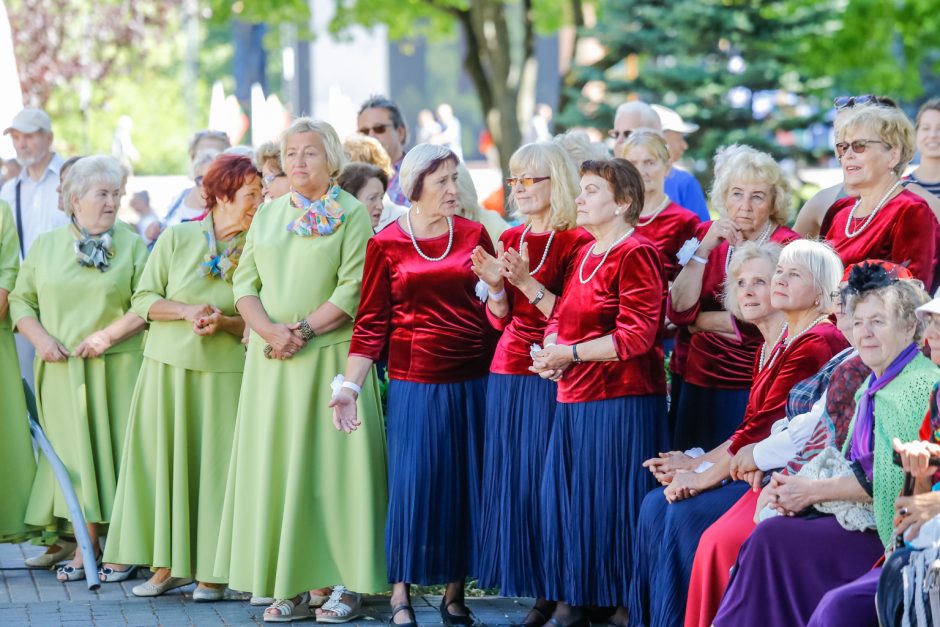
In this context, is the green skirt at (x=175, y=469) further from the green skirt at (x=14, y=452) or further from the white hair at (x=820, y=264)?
the white hair at (x=820, y=264)

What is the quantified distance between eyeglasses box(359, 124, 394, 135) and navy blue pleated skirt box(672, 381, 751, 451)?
10.7 feet

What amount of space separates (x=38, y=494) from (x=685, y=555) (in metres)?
4.23

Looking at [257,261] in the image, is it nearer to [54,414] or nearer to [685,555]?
[54,414]

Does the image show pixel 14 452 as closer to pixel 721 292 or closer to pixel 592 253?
pixel 592 253

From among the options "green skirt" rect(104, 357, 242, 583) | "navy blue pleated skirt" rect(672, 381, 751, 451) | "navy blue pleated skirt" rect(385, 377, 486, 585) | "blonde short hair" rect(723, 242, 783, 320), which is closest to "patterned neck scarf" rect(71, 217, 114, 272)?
"green skirt" rect(104, 357, 242, 583)

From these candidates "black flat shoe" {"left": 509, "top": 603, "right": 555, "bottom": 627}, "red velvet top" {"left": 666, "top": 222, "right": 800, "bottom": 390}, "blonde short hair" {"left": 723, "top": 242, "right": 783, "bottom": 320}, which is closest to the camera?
"blonde short hair" {"left": 723, "top": 242, "right": 783, "bottom": 320}

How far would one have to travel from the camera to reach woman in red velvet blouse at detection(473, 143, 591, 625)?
676cm

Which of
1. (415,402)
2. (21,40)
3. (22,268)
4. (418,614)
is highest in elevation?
(21,40)

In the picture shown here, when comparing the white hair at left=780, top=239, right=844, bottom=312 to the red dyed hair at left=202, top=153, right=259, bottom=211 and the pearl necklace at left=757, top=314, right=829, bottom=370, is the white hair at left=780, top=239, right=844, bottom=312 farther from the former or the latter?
the red dyed hair at left=202, top=153, right=259, bottom=211

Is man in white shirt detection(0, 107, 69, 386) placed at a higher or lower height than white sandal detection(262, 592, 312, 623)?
higher

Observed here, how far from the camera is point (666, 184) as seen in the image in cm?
886

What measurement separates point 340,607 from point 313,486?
60cm

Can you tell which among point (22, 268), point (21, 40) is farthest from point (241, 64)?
point (22, 268)

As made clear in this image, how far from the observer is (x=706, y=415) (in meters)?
6.84
